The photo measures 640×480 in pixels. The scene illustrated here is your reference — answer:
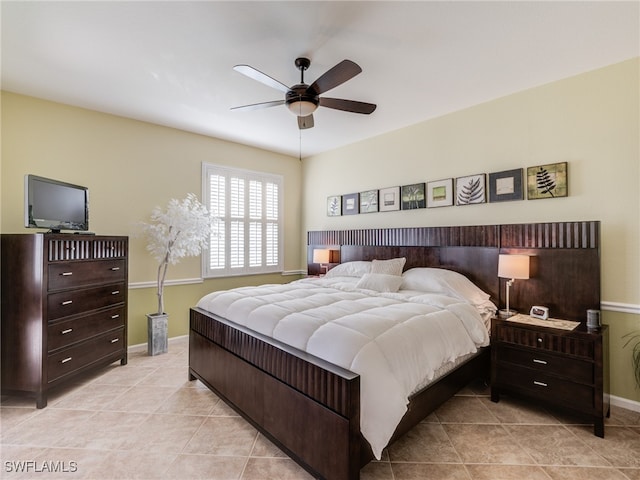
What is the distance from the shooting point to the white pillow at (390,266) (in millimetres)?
3730

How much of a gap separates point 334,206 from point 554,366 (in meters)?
3.54

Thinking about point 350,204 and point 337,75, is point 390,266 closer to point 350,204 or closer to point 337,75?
point 350,204

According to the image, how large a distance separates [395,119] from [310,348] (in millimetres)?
3169

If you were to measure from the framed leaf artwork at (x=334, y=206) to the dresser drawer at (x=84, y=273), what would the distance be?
3.07 meters

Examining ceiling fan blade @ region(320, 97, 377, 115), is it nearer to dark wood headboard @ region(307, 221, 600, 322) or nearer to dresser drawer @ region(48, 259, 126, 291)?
dark wood headboard @ region(307, 221, 600, 322)

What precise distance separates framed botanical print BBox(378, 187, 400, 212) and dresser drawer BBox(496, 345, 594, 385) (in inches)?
88.8

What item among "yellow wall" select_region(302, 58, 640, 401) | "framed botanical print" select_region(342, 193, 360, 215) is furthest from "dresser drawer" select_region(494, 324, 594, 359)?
"framed botanical print" select_region(342, 193, 360, 215)

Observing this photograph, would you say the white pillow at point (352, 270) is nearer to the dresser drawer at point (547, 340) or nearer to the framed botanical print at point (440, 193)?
the framed botanical print at point (440, 193)

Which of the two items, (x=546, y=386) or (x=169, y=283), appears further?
(x=169, y=283)

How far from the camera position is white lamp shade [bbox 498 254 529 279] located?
273cm

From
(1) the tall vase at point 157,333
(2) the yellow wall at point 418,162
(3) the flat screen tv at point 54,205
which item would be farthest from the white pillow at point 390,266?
(3) the flat screen tv at point 54,205

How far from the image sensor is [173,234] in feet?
12.4

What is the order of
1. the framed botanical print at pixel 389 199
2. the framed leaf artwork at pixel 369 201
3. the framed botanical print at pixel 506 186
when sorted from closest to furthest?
the framed botanical print at pixel 506 186 < the framed botanical print at pixel 389 199 < the framed leaf artwork at pixel 369 201

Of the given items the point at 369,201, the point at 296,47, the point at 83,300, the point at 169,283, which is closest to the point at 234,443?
the point at 83,300
